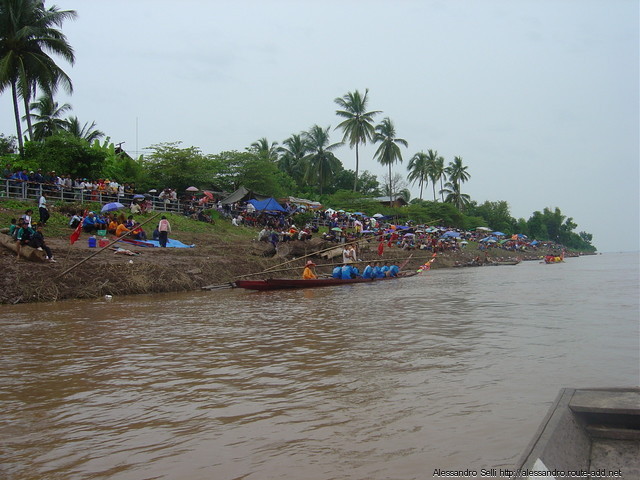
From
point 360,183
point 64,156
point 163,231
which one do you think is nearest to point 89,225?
point 163,231

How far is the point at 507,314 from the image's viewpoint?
1191cm

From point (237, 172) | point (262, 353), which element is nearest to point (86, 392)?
point (262, 353)

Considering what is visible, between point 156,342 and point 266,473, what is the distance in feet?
18.2

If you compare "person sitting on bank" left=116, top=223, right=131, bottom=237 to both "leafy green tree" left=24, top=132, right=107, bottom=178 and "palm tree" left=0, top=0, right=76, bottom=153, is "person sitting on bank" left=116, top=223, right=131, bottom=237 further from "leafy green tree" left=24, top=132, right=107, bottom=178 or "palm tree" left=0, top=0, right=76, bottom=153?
"palm tree" left=0, top=0, right=76, bottom=153

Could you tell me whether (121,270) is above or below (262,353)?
above

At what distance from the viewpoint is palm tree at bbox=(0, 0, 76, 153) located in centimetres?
2519

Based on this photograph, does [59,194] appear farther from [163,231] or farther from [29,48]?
[29,48]

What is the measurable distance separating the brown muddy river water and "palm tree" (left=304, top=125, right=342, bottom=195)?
42.7 metres

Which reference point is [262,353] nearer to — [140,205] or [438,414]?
[438,414]

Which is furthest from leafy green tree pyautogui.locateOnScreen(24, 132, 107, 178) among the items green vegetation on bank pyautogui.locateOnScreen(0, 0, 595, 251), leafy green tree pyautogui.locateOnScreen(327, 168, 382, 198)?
leafy green tree pyautogui.locateOnScreen(327, 168, 382, 198)

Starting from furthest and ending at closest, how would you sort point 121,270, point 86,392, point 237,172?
point 237,172 < point 121,270 < point 86,392

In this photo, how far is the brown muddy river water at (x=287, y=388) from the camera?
393 cm

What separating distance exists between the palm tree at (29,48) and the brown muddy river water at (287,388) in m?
18.7

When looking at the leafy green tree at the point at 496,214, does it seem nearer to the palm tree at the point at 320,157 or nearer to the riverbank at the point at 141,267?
the palm tree at the point at 320,157
